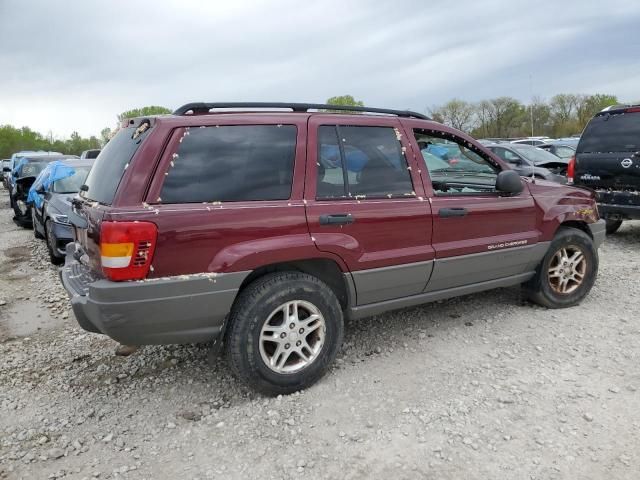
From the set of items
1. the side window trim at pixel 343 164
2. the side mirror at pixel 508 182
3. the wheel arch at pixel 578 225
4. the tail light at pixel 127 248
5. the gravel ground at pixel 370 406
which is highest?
the side window trim at pixel 343 164

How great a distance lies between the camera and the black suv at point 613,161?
6766 mm

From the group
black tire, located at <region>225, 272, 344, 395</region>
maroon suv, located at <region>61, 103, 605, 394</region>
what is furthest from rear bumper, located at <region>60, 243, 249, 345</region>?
black tire, located at <region>225, 272, 344, 395</region>

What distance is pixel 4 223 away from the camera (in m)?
13.2

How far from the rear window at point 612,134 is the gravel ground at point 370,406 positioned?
10.3ft

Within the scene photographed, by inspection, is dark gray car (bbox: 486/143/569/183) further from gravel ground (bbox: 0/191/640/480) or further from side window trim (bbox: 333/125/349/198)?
side window trim (bbox: 333/125/349/198)

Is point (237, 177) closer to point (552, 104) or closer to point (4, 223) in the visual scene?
point (4, 223)

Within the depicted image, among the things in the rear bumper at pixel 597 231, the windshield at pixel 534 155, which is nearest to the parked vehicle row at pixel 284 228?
the rear bumper at pixel 597 231

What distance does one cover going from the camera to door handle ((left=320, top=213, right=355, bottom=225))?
10.9 feet

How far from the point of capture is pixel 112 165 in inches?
132

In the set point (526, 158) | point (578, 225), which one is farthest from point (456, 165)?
point (526, 158)

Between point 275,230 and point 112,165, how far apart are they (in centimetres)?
119

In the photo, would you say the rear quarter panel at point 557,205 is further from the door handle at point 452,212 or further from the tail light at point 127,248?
the tail light at point 127,248

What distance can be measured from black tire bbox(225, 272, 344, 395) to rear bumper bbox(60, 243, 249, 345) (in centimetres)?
11

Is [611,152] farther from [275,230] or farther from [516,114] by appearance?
[516,114]
